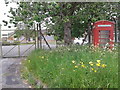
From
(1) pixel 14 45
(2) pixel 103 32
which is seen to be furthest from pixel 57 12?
(1) pixel 14 45

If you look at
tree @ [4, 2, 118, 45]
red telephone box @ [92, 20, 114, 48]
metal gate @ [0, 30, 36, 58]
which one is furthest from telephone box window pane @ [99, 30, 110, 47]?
metal gate @ [0, 30, 36, 58]

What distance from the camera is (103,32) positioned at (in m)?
9.75

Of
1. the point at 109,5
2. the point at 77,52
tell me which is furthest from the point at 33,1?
the point at 109,5

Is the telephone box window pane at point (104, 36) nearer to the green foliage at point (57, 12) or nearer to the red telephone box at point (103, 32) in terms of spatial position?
the red telephone box at point (103, 32)

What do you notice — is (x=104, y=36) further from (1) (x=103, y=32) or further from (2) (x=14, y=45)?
(2) (x=14, y=45)

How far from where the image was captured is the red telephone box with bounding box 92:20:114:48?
9.50 m

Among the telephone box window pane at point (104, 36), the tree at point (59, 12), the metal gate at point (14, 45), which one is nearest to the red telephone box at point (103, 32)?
the telephone box window pane at point (104, 36)

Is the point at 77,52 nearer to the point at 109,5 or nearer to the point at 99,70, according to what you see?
the point at 99,70

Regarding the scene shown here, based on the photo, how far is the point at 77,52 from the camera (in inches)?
233

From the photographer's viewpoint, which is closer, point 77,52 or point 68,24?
point 77,52

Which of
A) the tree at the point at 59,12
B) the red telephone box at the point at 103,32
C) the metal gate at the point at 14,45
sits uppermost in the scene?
the tree at the point at 59,12

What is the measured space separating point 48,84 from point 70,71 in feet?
1.84

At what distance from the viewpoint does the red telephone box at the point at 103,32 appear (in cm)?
950

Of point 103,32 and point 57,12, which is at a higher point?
point 57,12
